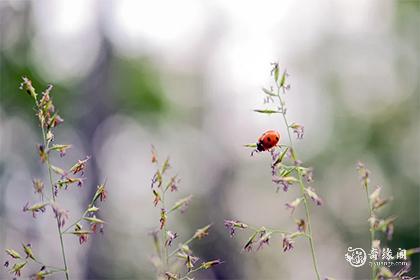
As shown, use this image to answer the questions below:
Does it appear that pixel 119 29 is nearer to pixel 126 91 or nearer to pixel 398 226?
pixel 126 91

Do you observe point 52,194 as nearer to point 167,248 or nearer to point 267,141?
point 167,248

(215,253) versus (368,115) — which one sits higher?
(368,115)

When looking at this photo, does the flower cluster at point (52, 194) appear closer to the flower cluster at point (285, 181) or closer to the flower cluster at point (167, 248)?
the flower cluster at point (167, 248)

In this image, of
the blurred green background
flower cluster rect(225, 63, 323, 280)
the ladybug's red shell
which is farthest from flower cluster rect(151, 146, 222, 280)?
the blurred green background

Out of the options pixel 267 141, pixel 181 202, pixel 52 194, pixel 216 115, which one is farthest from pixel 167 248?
pixel 216 115

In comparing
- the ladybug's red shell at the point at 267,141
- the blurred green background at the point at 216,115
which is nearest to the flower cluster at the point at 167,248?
the ladybug's red shell at the point at 267,141

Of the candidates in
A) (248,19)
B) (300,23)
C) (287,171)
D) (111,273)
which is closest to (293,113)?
(248,19)
